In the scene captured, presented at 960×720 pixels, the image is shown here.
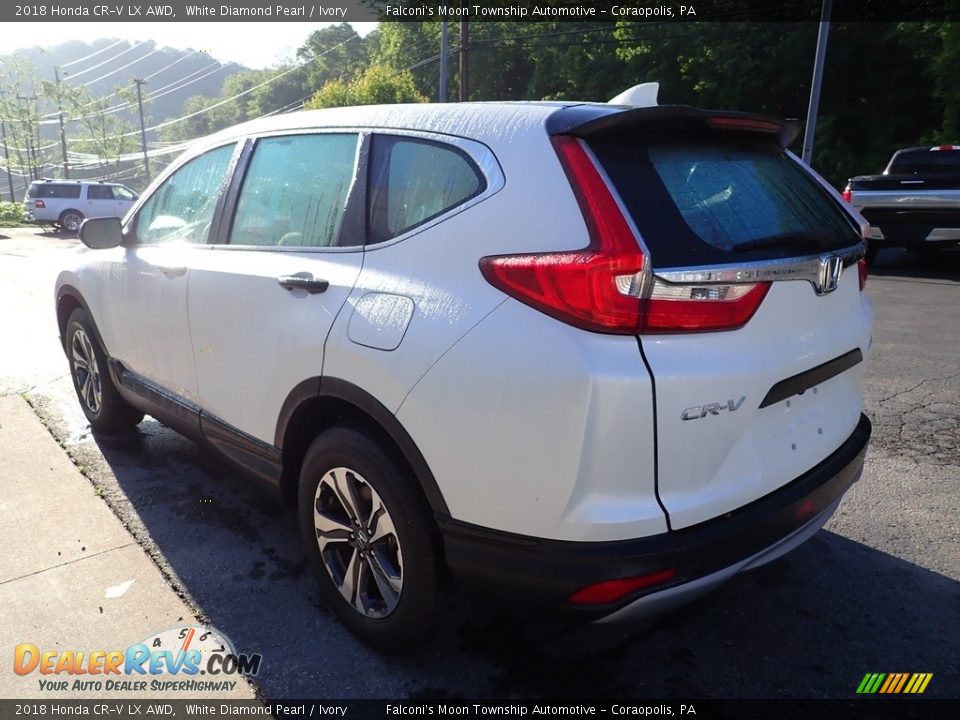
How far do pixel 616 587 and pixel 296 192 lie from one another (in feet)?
6.05

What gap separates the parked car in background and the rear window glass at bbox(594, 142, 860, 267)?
91.0 feet

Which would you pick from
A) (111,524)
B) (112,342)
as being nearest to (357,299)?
(111,524)

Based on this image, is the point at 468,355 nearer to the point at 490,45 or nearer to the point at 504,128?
the point at 504,128

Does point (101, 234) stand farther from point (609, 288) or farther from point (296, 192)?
point (609, 288)

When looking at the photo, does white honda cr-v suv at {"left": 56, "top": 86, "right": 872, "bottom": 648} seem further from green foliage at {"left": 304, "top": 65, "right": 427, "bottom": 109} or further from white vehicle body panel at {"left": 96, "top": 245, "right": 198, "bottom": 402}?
green foliage at {"left": 304, "top": 65, "right": 427, "bottom": 109}

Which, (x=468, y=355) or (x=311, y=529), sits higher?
(x=468, y=355)

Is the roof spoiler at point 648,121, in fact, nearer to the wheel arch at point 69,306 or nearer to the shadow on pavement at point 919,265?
the wheel arch at point 69,306

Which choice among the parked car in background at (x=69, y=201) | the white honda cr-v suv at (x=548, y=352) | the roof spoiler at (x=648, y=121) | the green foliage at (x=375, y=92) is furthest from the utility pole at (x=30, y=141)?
the roof spoiler at (x=648, y=121)

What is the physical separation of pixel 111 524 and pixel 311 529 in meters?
1.31

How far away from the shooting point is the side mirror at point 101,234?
12.1ft

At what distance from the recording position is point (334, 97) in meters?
34.7

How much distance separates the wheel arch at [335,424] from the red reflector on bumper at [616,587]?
447 mm

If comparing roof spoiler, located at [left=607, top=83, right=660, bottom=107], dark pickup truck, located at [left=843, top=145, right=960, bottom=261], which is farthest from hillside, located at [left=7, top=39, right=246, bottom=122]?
roof spoiler, located at [left=607, top=83, right=660, bottom=107]

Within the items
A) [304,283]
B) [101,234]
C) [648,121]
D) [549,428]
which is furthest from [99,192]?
[549,428]
